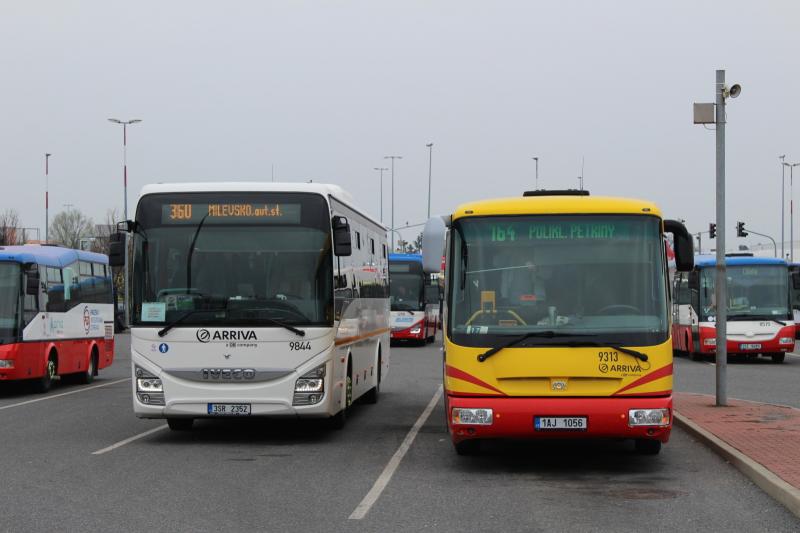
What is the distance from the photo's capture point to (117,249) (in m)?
14.1


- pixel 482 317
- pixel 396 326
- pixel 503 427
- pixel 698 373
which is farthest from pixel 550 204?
pixel 396 326

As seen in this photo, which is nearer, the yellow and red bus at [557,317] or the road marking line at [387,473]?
the road marking line at [387,473]

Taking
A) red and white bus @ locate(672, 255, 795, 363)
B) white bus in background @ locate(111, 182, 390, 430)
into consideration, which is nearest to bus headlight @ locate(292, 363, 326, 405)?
white bus in background @ locate(111, 182, 390, 430)

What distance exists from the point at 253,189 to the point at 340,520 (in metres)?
6.12

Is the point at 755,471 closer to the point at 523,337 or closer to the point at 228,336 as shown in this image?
the point at 523,337

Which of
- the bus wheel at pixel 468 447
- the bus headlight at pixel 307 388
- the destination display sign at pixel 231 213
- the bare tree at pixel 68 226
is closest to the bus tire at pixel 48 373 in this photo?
the destination display sign at pixel 231 213

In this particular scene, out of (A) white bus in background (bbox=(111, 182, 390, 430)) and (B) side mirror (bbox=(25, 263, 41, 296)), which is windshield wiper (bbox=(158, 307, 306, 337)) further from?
(B) side mirror (bbox=(25, 263, 41, 296))

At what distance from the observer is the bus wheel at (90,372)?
26.6 m

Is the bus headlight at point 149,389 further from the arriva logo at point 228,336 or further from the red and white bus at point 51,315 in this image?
the red and white bus at point 51,315

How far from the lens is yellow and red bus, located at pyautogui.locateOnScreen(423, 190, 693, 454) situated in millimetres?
11234

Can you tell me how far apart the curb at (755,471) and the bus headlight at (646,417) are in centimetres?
92

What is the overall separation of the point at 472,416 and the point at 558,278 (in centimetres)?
162

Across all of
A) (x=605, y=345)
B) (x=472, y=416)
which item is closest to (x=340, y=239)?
(x=472, y=416)

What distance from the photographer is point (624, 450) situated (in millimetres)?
13398
